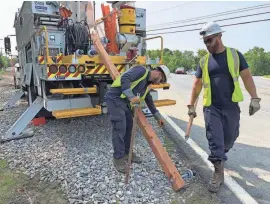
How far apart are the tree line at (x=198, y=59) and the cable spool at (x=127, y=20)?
52.8 m

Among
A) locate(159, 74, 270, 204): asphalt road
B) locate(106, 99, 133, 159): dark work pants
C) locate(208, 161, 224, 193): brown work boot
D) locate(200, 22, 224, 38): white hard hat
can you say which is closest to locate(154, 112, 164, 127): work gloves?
locate(106, 99, 133, 159): dark work pants

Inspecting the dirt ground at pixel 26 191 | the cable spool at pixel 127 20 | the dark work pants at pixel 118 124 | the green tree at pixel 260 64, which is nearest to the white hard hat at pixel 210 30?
the dark work pants at pixel 118 124

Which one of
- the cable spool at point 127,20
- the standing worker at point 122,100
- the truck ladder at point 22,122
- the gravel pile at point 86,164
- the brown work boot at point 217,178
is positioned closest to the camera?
the gravel pile at point 86,164

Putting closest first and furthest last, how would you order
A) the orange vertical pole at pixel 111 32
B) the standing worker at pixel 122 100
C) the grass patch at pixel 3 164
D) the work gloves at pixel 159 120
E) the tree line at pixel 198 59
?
the standing worker at pixel 122 100 < the work gloves at pixel 159 120 < the grass patch at pixel 3 164 < the orange vertical pole at pixel 111 32 < the tree line at pixel 198 59

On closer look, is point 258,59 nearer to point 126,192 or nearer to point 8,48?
point 8,48

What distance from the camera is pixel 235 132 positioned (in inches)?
Answer: 151

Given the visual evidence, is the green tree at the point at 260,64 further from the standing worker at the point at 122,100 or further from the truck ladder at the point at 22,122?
the standing worker at the point at 122,100

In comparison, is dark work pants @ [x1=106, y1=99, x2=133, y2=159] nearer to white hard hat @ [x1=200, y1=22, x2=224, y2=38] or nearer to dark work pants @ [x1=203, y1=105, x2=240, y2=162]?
dark work pants @ [x1=203, y1=105, x2=240, y2=162]

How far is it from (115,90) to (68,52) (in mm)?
2560

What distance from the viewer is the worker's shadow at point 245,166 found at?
3.68 m

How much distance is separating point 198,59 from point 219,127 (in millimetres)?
78278

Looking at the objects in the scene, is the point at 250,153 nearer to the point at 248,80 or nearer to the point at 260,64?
the point at 248,80

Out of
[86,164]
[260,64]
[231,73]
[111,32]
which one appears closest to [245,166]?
[231,73]

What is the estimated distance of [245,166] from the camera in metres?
4.46
